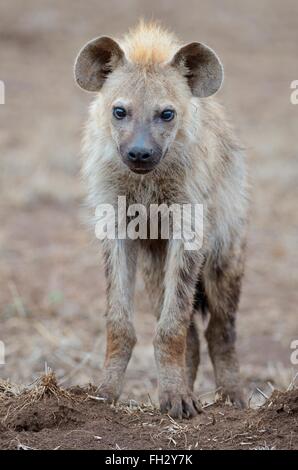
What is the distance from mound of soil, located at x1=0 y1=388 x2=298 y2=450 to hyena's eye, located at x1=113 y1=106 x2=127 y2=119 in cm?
142

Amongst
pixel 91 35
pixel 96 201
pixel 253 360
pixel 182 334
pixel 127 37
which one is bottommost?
pixel 253 360

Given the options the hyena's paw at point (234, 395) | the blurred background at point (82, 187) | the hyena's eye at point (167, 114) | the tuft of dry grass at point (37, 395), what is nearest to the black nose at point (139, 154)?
the hyena's eye at point (167, 114)

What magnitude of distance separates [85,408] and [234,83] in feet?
37.8

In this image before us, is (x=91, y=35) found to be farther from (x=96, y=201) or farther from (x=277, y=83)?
(x=96, y=201)

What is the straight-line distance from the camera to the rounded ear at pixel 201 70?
16.9ft

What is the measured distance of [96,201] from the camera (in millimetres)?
5246

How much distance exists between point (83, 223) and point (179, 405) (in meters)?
1.44

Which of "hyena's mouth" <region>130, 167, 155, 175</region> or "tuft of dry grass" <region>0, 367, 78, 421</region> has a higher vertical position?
"hyena's mouth" <region>130, 167, 155, 175</region>

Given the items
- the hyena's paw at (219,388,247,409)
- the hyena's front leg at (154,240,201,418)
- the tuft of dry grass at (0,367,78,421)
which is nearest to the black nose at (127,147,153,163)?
the hyena's front leg at (154,240,201,418)

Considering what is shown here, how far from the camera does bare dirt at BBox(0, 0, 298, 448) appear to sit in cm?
446

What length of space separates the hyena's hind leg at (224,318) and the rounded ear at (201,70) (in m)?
1.11

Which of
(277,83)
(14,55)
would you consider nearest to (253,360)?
(277,83)

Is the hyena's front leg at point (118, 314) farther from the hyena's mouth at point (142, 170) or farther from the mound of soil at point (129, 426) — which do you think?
the hyena's mouth at point (142, 170)

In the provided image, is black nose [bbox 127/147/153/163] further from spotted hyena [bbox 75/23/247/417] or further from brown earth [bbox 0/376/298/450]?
brown earth [bbox 0/376/298/450]
